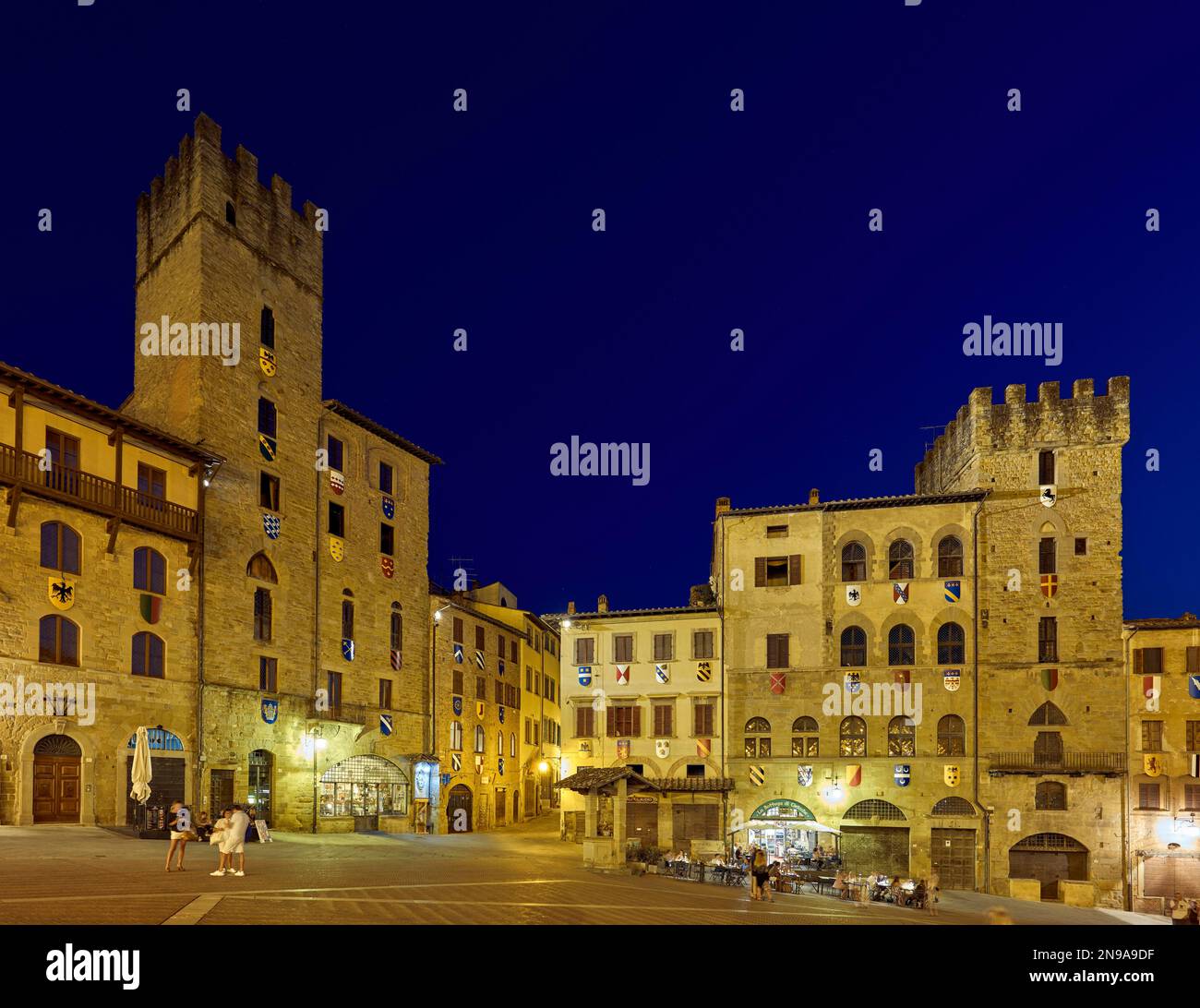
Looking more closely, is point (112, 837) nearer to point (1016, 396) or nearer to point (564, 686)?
point (564, 686)

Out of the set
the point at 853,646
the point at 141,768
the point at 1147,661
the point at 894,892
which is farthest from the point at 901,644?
the point at 141,768

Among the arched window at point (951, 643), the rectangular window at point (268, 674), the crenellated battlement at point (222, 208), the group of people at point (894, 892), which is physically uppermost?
the crenellated battlement at point (222, 208)

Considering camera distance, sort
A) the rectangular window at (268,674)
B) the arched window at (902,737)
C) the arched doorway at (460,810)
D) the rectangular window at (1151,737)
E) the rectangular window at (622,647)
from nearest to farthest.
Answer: the rectangular window at (268,674) → the arched window at (902,737) → the rectangular window at (1151,737) → the rectangular window at (622,647) → the arched doorway at (460,810)

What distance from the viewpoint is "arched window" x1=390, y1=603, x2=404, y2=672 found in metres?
49.6

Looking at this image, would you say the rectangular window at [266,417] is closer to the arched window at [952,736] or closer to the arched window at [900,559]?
the arched window at [900,559]

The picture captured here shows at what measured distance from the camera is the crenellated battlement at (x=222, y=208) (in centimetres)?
4253

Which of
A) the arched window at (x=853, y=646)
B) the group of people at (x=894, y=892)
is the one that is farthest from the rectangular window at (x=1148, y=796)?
the group of people at (x=894, y=892)

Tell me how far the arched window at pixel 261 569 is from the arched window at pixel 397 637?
8.70 meters

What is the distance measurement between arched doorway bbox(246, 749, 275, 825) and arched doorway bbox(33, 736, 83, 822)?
8393mm

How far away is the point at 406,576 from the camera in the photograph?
51281mm

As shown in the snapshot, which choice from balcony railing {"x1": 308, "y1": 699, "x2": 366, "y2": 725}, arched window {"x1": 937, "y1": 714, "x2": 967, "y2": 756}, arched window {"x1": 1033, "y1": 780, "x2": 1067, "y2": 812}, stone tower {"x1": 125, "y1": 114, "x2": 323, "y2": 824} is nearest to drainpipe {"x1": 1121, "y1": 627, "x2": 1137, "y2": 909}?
arched window {"x1": 1033, "y1": 780, "x2": 1067, "y2": 812}

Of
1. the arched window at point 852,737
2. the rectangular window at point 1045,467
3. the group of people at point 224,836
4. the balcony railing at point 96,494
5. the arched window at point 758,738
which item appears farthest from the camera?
the rectangular window at point 1045,467
